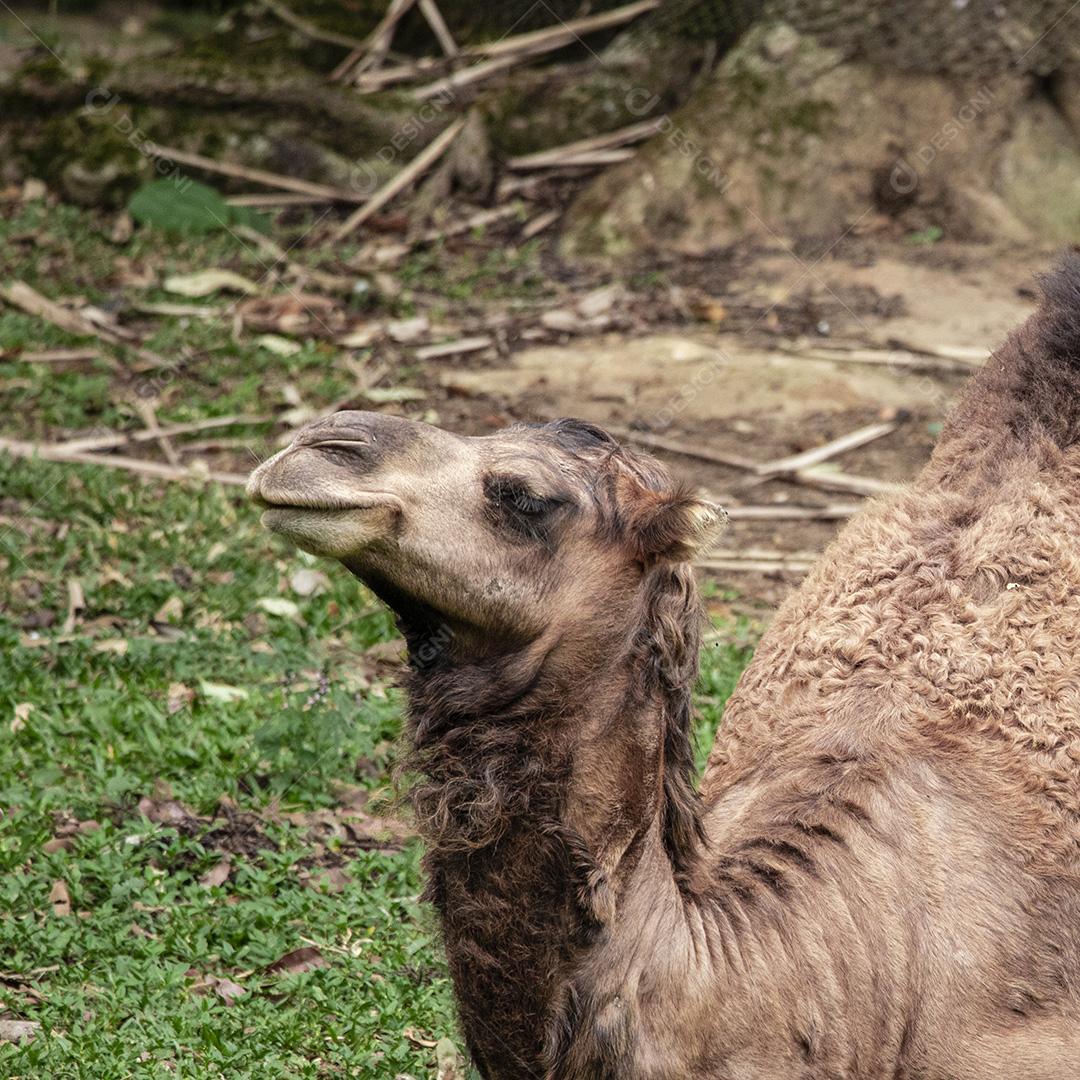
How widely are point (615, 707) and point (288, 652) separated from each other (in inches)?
116

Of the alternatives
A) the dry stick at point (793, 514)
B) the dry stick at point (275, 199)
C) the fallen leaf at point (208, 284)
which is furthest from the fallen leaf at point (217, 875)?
the dry stick at point (275, 199)

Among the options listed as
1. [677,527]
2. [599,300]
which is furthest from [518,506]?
[599,300]

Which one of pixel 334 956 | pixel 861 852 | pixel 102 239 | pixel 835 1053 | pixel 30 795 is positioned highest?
pixel 861 852

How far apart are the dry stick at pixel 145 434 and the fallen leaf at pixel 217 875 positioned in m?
3.14

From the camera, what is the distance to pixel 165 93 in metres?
10.5

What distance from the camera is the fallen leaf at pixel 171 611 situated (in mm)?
6090

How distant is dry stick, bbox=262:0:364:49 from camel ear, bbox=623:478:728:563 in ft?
29.6

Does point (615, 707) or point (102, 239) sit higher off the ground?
point (615, 707)

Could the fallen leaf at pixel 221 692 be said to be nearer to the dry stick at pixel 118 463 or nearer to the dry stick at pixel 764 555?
the dry stick at pixel 118 463

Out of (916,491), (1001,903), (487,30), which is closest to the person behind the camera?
(1001,903)

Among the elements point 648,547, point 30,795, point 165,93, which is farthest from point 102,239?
point 648,547

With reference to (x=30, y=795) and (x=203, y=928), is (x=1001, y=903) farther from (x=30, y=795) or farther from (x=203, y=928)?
(x=30, y=795)

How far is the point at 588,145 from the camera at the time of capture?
1071 centimetres

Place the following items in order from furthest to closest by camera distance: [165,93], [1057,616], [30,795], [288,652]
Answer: [165,93], [288,652], [30,795], [1057,616]
